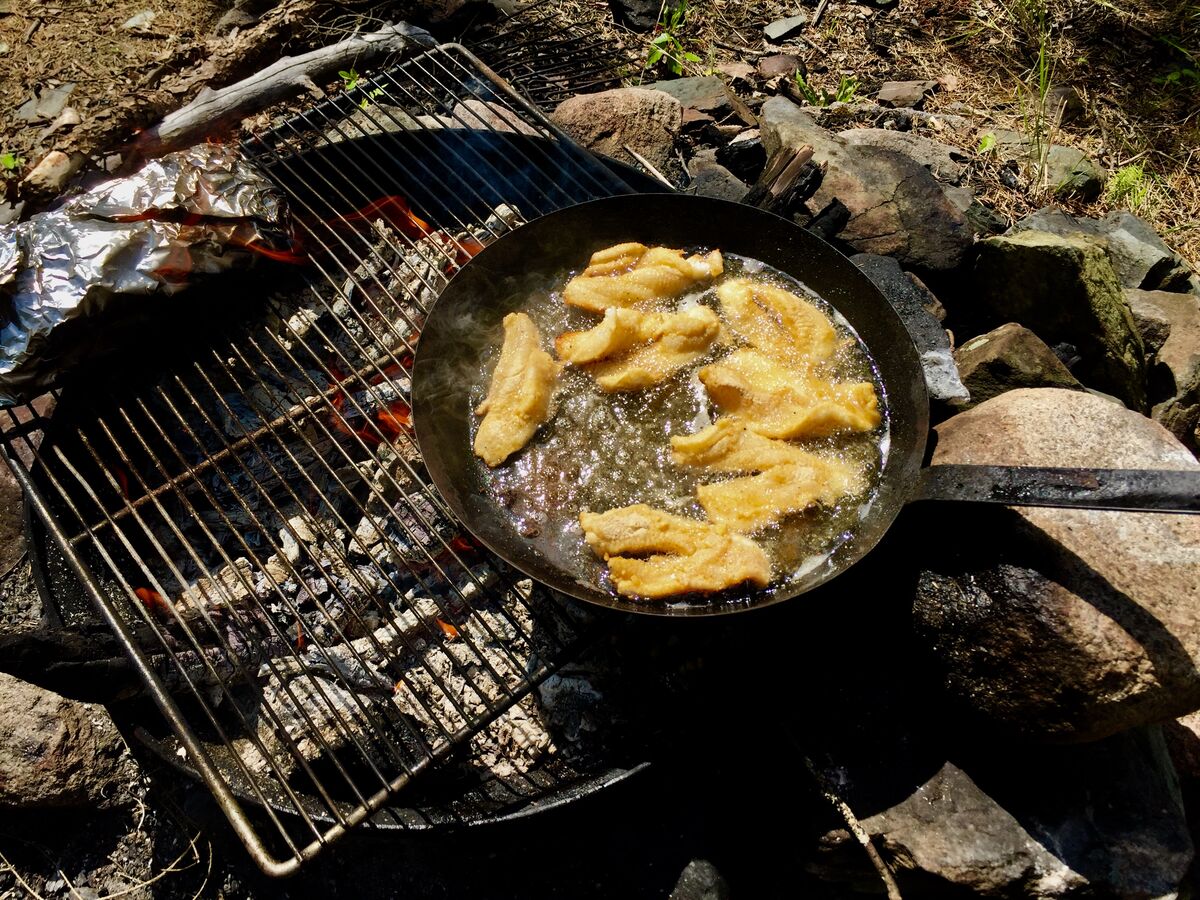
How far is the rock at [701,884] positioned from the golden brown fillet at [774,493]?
55.2 inches

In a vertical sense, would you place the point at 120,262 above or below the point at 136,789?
above

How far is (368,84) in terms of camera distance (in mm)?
4223

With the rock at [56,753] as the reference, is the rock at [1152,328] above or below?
below

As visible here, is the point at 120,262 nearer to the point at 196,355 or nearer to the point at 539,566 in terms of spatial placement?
the point at 196,355

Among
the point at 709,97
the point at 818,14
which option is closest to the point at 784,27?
the point at 818,14

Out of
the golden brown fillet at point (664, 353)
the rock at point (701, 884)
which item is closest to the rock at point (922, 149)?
the golden brown fillet at point (664, 353)

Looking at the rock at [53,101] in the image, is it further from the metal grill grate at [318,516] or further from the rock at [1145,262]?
the rock at [1145,262]

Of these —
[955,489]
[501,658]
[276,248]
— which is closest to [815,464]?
[955,489]

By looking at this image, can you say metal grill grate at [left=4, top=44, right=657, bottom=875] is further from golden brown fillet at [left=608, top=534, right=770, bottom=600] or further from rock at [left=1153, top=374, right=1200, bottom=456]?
rock at [left=1153, top=374, right=1200, bottom=456]

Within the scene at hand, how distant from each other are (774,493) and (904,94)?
4515mm

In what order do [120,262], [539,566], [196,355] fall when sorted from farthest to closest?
[196,355], [120,262], [539,566]

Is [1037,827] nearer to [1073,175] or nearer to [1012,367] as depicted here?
[1012,367]

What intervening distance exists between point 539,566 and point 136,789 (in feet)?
7.43

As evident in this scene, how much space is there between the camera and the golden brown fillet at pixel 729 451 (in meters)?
2.83
